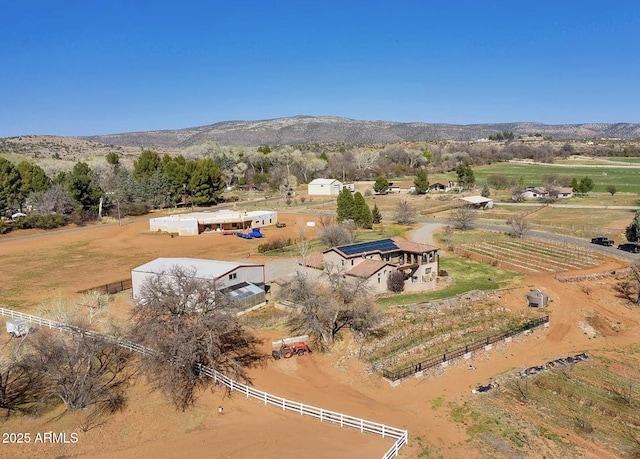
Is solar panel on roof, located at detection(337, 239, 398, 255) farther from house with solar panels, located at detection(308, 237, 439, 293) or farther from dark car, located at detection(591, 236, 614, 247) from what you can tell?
dark car, located at detection(591, 236, 614, 247)

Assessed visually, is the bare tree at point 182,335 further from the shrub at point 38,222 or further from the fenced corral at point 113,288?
the shrub at point 38,222

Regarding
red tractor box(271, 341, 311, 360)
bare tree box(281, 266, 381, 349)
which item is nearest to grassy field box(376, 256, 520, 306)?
bare tree box(281, 266, 381, 349)

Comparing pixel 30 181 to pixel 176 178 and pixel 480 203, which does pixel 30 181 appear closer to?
pixel 176 178

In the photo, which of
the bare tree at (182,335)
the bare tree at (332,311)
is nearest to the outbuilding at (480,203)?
the bare tree at (332,311)

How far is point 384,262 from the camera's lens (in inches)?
1485

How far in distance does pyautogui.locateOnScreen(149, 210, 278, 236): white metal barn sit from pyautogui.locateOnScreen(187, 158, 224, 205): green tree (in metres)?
18.4

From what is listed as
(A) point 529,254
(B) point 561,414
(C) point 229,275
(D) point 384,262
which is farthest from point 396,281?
(A) point 529,254

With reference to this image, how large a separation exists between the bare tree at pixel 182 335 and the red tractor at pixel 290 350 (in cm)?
254

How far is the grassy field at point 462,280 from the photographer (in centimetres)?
3553

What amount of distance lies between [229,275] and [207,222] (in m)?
35.0

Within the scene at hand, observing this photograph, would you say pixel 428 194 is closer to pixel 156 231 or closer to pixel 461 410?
pixel 156 231

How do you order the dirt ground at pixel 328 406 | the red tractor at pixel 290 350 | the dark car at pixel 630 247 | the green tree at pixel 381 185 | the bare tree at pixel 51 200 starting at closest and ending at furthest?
the dirt ground at pixel 328 406 → the red tractor at pixel 290 350 → the dark car at pixel 630 247 → the bare tree at pixel 51 200 → the green tree at pixel 381 185

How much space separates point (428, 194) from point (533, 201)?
19862 mm

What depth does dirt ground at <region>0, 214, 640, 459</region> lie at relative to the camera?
1895cm
